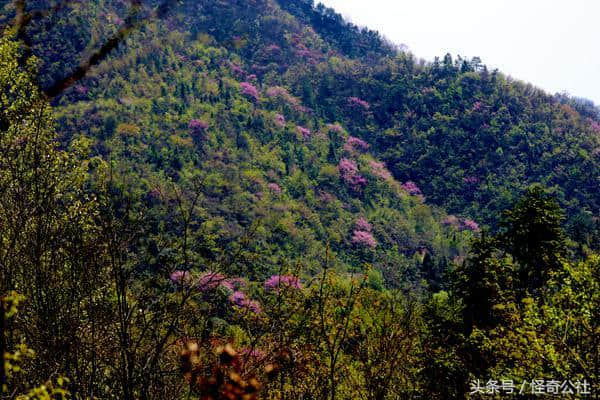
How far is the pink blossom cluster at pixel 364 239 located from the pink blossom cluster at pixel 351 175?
837 cm

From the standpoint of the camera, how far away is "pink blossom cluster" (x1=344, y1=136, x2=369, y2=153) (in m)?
59.8

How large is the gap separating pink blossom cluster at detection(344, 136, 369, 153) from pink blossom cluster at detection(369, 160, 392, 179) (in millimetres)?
3295

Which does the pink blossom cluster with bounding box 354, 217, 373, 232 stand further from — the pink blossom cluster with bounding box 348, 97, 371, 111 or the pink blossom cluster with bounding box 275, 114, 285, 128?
the pink blossom cluster with bounding box 348, 97, 371, 111

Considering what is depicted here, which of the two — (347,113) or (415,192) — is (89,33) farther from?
(415,192)

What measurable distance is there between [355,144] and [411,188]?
10331mm

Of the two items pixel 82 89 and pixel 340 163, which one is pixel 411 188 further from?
pixel 82 89

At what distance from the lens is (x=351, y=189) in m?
51.5

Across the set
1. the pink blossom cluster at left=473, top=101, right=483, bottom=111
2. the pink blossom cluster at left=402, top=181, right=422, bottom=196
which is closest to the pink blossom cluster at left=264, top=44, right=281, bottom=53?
the pink blossom cluster at left=473, top=101, right=483, bottom=111

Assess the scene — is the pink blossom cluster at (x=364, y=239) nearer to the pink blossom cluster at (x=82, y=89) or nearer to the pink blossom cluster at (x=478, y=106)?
the pink blossom cluster at (x=478, y=106)

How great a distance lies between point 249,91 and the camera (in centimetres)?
6053

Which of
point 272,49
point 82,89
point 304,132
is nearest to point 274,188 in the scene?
point 304,132

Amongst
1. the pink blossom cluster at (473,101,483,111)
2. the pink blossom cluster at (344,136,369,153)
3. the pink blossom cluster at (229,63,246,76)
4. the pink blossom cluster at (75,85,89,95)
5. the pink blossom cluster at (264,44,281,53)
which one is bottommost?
the pink blossom cluster at (75,85,89,95)

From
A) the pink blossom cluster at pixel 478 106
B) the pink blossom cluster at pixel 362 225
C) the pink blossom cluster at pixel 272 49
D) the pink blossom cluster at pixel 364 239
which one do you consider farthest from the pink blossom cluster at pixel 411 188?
the pink blossom cluster at pixel 272 49

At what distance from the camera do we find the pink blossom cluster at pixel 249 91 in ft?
197
